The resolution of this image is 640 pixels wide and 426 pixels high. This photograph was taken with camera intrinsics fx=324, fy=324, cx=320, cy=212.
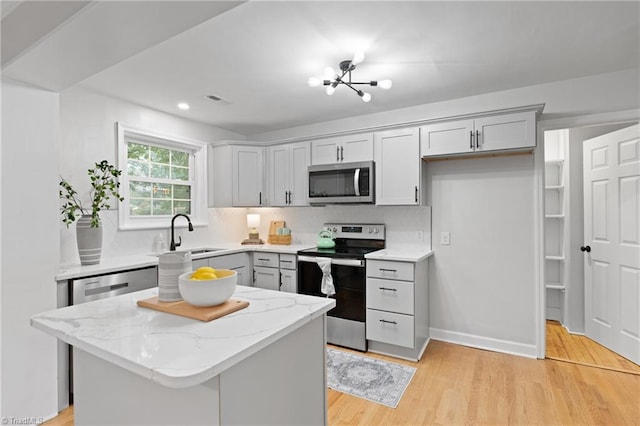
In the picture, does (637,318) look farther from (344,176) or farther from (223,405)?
(223,405)

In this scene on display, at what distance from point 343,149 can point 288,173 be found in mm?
785

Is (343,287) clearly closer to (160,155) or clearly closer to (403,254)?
(403,254)

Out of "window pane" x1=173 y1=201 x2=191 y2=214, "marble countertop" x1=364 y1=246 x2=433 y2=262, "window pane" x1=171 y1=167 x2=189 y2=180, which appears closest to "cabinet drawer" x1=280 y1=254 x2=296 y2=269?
"marble countertop" x1=364 y1=246 x2=433 y2=262

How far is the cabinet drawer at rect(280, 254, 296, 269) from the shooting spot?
3.50 meters

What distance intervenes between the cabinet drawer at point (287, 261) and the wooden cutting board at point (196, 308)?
6.74ft

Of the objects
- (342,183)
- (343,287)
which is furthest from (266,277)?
(342,183)

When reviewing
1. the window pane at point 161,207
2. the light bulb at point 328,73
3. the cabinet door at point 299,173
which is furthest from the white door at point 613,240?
the window pane at point 161,207

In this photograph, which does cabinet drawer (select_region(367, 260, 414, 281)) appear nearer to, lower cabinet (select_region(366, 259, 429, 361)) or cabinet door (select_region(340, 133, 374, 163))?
lower cabinet (select_region(366, 259, 429, 361))

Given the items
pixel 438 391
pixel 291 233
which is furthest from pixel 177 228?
pixel 438 391

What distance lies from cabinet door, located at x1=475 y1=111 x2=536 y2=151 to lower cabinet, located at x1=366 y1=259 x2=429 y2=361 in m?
1.25

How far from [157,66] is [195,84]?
1.27 feet

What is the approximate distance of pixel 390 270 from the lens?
2975 millimetres

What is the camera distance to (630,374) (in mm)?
2609

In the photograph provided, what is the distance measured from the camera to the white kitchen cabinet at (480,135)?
270cm
